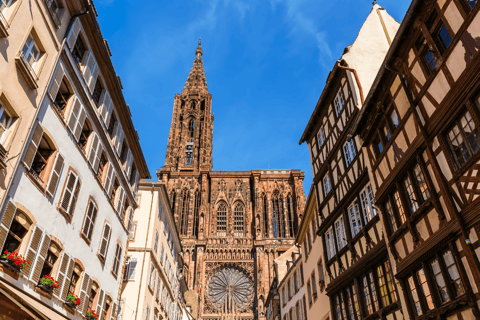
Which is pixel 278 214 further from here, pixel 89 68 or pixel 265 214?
pixel 89 68

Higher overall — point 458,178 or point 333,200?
point 333,200

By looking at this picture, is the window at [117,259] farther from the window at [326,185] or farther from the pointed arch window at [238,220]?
the pointed arch window at [238,220]

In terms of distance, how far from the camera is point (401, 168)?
366 inches

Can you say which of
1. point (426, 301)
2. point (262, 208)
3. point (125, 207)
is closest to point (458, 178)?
point (426, 301)

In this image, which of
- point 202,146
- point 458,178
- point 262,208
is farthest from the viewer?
point 202,146

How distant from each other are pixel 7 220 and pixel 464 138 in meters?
9.59

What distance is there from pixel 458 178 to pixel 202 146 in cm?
5744

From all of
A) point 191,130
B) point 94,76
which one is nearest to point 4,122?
point 94,76

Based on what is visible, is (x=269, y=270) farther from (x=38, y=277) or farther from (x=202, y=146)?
(x=38, y=277)

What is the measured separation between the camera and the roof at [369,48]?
13.7 metres

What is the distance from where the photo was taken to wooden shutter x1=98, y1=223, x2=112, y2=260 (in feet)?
44.7

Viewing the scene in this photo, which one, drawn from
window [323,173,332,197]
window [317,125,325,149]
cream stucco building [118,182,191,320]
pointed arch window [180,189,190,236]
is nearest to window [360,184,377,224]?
window [323,173,332,197]

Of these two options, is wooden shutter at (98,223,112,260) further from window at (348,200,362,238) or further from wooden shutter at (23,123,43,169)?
window at (348,200,362,238)

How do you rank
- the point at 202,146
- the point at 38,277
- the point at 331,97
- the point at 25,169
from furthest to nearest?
the point at 202,146 → the point at 331,97 → the point at 38,277 → the point at 25,169
